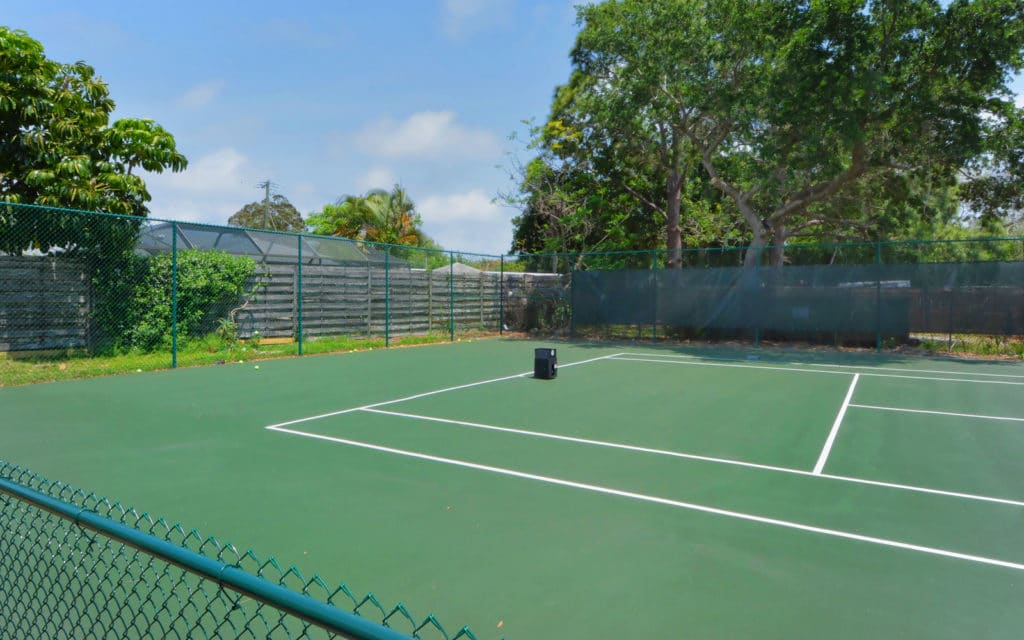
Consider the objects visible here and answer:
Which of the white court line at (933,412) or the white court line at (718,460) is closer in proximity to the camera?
the white court line at (718,460)

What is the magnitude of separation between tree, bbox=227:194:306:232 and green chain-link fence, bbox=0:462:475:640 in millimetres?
49813

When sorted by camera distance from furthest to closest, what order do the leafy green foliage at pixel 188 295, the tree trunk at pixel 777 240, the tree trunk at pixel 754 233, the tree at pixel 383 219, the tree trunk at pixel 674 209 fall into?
the tree at pixel 383 219 → the tree trunk at pixel 674 209 → the tree trunk at pixel 754 233 → the tree trunk at pixel 777 240 → the leafy green foliage at pixel 188 295

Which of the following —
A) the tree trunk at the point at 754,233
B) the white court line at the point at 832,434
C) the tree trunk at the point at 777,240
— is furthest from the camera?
the tree trunk at the point at 754,233

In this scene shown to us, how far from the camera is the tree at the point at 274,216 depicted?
51.0 metres

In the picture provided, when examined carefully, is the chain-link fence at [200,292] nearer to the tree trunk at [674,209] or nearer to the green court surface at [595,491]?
the green court surface at [595,491]

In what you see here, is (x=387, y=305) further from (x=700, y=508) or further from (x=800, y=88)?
(x=700, y=508)

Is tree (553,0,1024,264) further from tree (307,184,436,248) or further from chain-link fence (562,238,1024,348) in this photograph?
tree (307,184,436,248)

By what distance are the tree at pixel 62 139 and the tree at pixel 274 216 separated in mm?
38989

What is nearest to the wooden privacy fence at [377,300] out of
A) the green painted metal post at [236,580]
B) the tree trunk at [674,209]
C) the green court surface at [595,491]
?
the tree trunk at [674,209]

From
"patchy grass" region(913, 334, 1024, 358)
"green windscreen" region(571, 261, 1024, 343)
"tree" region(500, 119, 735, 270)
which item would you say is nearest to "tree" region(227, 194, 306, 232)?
"tree" region(500, 119, 735, 270)

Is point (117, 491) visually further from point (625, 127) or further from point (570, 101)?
point (570, 101)

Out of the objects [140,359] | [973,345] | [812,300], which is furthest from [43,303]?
[973,345]

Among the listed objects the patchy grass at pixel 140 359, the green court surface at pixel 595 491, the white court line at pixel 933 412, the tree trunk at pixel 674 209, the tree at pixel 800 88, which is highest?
the tree at pixel 800 88

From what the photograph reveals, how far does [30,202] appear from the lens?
11.6 meters
